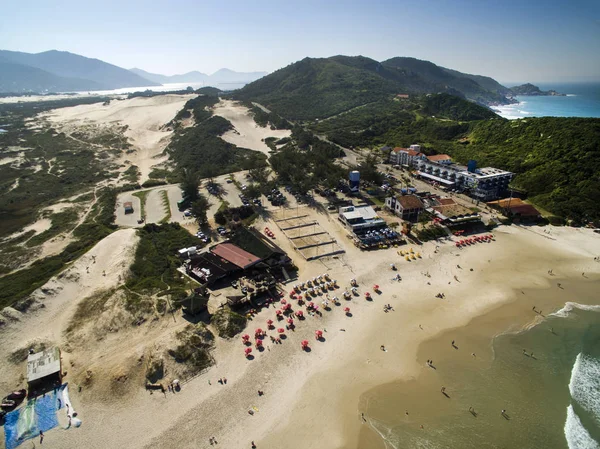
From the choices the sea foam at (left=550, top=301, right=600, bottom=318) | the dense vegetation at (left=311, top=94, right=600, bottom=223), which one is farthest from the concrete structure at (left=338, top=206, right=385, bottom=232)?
the dense vegetation at (left=311, top=94, right=600, bottom=223)

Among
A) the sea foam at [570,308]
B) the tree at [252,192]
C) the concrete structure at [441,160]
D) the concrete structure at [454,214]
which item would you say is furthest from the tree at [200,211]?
the concrete structure at [441,160]

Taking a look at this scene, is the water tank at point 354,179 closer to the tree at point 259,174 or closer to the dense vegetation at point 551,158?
the tree at point 259,174

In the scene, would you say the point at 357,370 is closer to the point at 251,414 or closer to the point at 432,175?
the point at 251,414

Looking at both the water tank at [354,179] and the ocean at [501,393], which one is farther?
the water tank at [354,179]

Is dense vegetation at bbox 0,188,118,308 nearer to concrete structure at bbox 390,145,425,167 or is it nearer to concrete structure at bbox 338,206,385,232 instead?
concrete structure at bbox 338,206,385,232

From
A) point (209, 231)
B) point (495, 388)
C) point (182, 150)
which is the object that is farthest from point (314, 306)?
point (182, 150)
